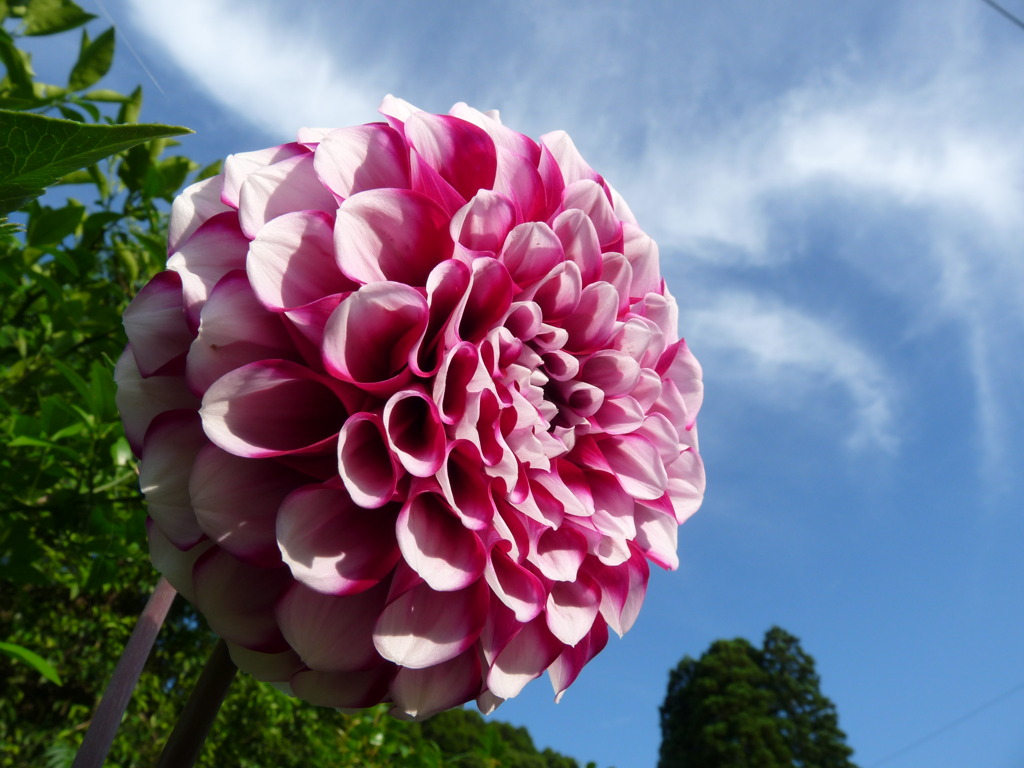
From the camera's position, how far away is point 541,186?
59 cm

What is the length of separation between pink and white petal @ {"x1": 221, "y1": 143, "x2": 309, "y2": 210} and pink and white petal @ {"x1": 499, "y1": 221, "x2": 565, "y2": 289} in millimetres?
163

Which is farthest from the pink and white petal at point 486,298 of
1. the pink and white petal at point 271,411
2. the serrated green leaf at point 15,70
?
the serrated green leaf at point 15,70

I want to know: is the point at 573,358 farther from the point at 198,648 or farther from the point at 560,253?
the point at 198,648

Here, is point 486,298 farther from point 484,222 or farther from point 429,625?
point 429,625

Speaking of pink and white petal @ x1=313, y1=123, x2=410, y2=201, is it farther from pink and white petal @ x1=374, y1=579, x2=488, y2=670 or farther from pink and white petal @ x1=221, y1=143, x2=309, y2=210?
pink and white petal @ x1=374, y1=579, x2=488, y2=670

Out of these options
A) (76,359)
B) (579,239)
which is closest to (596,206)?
(579,239)

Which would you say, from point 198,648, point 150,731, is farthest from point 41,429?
point 198,648

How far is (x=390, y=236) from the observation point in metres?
0.53

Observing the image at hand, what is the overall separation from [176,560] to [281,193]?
25 centimetres

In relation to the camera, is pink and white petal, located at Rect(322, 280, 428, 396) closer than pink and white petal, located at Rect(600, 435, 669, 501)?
Yes

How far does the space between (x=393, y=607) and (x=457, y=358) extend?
6.4 inches

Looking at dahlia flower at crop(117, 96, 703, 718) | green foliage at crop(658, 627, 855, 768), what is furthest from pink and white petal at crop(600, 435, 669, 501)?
green foliage at crop(658, 627, 855, 768)

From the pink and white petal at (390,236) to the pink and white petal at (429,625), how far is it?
21 centimetres

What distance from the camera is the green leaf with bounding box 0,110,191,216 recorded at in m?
0.31
